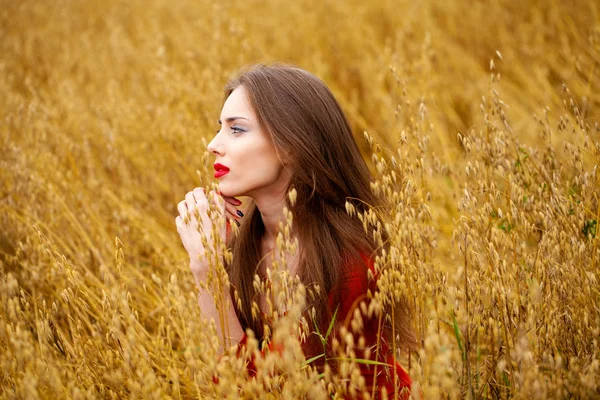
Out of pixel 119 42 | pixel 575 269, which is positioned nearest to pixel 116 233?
pixel 575 269

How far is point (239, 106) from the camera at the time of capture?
159 centimetres

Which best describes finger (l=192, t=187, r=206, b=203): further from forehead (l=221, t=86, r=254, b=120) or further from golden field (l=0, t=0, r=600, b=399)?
forehead (l=221, t=86, r=254, b=120)

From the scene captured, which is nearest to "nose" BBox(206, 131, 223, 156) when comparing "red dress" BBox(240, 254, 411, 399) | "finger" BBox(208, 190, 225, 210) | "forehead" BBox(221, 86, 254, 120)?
"forehead" BBox(221, 86, 254, 120)

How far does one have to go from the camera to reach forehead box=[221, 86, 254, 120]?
158 centimetres

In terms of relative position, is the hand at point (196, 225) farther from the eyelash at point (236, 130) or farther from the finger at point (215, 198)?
the eyelash at point (236, 130)

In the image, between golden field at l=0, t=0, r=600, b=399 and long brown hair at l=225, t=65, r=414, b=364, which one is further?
long brown hair at l=225, t=65, r=414, b=364

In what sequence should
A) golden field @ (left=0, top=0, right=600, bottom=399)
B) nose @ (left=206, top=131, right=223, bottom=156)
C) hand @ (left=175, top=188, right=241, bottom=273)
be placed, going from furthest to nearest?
nose @ (left=206, top=131, right=223, bottom=156)
hand @ (left=175, top=188, right=241, bottom=273)
golden field @ (left=0, top=0, right=600, bottom=399)

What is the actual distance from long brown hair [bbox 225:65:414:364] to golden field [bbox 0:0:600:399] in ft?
0.47

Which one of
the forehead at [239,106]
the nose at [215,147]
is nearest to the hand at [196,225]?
the nose at [215,147]

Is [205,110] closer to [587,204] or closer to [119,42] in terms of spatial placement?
[587,204]

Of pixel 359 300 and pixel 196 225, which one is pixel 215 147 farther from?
pixel 359 300

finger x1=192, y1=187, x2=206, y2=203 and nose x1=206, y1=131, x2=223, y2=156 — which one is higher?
nose x1=206, y1=131, x2=223, y2=156

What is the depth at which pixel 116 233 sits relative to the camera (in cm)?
232

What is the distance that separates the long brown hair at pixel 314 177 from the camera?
1485mm
